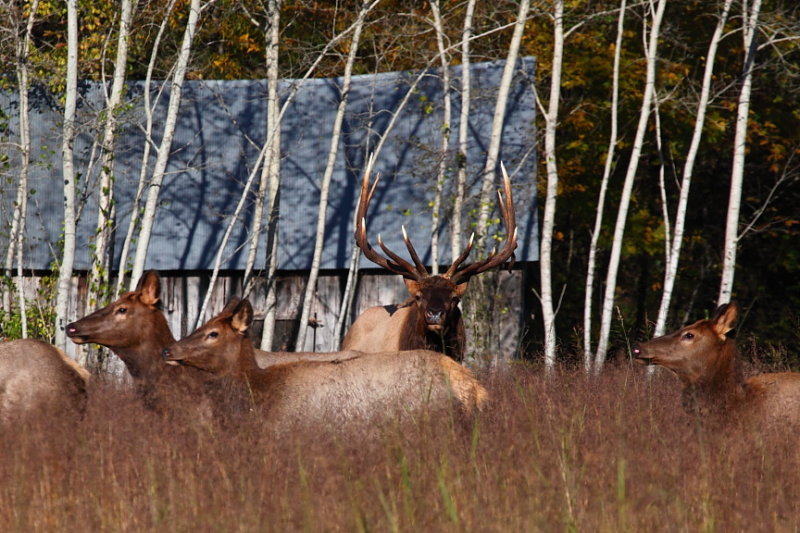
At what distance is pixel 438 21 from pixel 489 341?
14.2 feet

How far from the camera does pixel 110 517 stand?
4.80 m

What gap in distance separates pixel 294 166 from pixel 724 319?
1078 centimetres

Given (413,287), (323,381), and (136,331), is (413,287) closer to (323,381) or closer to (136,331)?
(136,331)

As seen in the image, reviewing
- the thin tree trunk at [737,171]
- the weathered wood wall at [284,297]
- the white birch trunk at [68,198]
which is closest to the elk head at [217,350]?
the white birch trunk at [68,198]

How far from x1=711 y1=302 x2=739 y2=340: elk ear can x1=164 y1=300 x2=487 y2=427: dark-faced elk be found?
5.41 feet

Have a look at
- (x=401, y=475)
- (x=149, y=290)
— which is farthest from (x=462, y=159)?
(x=401, y=475)

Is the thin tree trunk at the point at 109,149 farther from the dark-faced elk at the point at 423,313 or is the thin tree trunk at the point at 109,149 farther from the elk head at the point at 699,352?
the elk head at the point at 699,352

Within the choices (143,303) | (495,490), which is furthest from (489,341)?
(495,490)

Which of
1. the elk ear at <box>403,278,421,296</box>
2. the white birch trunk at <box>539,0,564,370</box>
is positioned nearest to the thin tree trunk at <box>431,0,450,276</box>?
the white birch trunk at <box>539,0,564,370</box>

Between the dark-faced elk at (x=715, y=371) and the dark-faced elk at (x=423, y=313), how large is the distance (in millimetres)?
2368

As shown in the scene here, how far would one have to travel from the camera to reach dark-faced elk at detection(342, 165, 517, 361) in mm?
9328

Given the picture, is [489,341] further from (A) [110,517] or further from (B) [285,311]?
(A) [110,517]

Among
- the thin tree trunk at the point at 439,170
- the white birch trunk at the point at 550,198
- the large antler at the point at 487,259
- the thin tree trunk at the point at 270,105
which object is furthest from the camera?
the thin tree trunk at the point at 439,170

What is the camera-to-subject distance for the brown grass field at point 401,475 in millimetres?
4582
